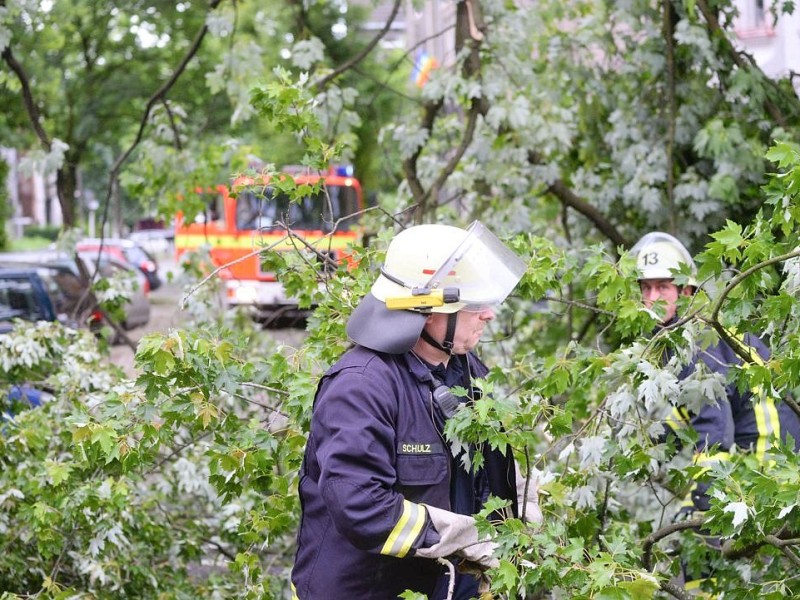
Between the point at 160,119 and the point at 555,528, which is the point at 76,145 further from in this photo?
the point at 555,528

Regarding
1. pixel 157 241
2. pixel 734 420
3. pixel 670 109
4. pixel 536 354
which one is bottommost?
pixel 157 241

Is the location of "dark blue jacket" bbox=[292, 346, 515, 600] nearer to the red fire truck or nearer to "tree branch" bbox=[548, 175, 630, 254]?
the red fire truck

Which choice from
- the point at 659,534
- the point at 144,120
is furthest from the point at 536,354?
the point at 144,120

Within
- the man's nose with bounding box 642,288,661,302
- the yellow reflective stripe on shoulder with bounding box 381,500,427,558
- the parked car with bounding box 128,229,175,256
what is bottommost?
the parked car with bounding box 128,229,175,256

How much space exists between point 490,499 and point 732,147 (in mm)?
4608

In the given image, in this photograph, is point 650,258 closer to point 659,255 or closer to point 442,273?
point 659,255

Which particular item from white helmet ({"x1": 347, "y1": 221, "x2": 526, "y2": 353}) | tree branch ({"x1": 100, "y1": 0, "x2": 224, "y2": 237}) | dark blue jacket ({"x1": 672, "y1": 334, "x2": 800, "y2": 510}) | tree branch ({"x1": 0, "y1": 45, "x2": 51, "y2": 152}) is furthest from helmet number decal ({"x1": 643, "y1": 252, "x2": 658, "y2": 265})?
tree branch ({"x1": 0, "y1": 45, "x2": 51, "y2": 152})

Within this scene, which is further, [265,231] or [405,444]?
[265,231]

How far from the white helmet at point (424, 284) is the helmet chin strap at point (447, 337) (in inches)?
1.1

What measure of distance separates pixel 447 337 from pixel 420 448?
33cm

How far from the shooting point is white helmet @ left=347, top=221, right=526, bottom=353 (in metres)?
2.91

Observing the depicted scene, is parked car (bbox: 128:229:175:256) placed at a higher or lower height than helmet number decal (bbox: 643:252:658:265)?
lower

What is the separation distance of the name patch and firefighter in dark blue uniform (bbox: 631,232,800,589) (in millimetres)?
1131

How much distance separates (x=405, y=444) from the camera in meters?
2.80
